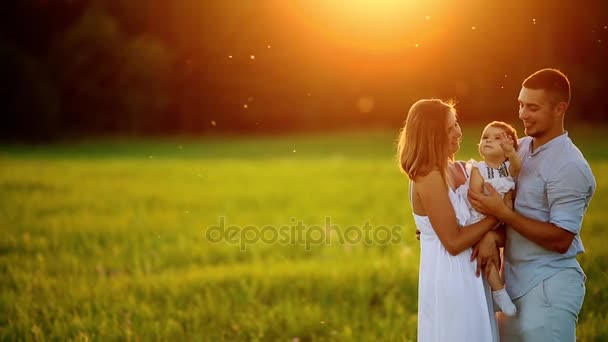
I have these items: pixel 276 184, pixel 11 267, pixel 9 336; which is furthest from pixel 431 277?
pixel 276 184

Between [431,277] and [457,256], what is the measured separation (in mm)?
199

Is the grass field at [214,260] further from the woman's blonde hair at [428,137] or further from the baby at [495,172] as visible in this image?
the woman's blonde hair at [428,137]

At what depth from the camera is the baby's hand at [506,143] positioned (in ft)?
12.8

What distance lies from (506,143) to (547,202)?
0.46 meters

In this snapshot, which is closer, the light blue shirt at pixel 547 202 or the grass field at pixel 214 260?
the light blue shirt at pixel 547 202

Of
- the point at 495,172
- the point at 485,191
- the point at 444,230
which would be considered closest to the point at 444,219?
the point at 444,230

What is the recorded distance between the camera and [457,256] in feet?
13.2

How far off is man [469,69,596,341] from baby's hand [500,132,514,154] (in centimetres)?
22

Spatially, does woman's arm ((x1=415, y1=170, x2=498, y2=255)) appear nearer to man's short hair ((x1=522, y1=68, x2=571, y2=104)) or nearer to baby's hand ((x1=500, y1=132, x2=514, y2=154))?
baby's hand ((x1=500, y1=132, x2=514, y2=154))

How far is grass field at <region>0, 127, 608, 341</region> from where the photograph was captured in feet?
20.4

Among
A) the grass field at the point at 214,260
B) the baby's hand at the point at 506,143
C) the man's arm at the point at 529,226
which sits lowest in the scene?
the grass field at the point at 214,260

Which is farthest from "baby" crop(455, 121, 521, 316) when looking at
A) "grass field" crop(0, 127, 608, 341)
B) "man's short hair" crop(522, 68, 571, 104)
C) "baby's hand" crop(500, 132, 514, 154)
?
"grass field" crop(0, 127, 608, 341)

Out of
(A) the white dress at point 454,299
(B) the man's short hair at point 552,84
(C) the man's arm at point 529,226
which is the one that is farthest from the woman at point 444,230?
(B) the man's short hair at point 552,84

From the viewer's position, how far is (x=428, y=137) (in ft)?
12.8
